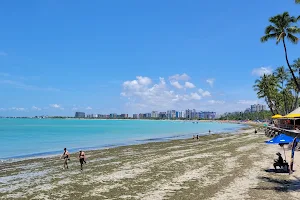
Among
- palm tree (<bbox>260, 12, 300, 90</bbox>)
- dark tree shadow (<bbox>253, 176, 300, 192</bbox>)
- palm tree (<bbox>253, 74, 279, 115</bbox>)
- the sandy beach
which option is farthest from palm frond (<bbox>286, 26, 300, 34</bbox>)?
palm tree (<bbox>253, 74, 279, 115</bbox>)

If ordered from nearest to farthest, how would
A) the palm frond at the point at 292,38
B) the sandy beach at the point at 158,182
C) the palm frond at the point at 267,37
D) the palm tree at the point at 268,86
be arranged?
the sandy beach at the point at 158,182 < the palm frond at the point at 292,38 < the palm frond at the point at 267,37 < the palm tree at the point at 268,86

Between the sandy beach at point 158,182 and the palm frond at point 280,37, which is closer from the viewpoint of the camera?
the sandy beach at point 158,182

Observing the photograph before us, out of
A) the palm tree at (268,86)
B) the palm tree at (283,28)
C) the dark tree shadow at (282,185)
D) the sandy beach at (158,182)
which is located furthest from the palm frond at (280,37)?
the palm tree at (268,86)

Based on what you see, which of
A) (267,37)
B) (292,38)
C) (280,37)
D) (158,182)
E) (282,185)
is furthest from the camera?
(267,37)

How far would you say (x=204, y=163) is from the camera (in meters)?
26.5

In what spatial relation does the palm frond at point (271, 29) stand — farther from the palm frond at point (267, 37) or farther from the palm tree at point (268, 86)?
the palm tree at point (268, 86)

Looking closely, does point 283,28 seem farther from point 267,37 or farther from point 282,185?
point 282,185

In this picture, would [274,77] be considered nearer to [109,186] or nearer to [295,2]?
[295,2]

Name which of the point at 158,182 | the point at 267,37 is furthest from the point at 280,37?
the point at 158,182

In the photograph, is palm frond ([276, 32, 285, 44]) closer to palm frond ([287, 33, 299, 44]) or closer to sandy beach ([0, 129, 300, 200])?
palm frond ([287, 33, 299, 44])

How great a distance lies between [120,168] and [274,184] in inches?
500

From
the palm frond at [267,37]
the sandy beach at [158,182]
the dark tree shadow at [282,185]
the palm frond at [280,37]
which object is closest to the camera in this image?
the sandy beach at [158,182]

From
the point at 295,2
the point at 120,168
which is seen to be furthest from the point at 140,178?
the point at 295,2

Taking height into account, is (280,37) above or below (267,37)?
below
